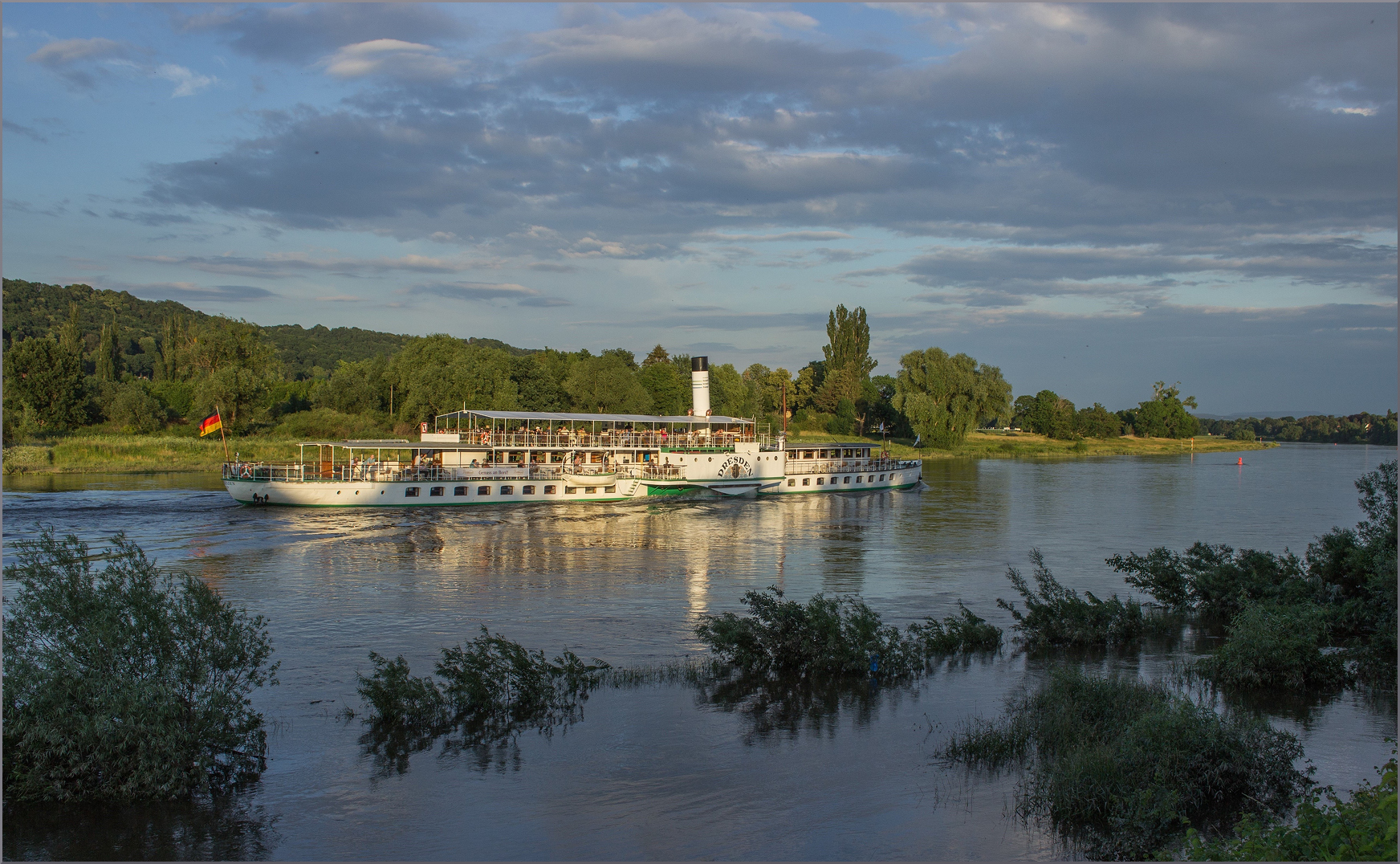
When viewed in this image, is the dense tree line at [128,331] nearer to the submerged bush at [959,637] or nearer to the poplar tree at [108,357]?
the poplar tree at [108,357]

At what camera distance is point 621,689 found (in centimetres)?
1819

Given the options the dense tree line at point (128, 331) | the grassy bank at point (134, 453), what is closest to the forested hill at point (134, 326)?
Result: the dense tree line at point (128, 331)

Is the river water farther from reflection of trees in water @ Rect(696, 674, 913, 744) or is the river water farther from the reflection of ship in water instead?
the reflection of ship in water

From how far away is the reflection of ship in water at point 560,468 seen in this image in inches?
2026

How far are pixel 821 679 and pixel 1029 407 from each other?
13132 cm

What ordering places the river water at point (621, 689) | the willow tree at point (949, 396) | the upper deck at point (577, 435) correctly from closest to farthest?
the river water at point (621, 689) < the upper deck at point (577, 435) < the willow tree at point (949, 396)

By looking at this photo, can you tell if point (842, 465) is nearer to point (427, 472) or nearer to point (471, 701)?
point (427, 472)

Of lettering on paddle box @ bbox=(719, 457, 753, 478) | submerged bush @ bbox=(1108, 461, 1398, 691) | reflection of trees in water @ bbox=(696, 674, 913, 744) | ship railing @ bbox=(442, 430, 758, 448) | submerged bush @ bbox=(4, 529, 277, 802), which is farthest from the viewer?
lettering on paddle box @ bbox=(719, 457, 753, 478)

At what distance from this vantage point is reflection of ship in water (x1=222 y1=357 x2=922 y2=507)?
51469mm

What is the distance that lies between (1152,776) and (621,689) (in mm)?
9669

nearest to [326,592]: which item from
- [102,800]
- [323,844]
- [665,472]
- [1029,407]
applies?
[102,800]

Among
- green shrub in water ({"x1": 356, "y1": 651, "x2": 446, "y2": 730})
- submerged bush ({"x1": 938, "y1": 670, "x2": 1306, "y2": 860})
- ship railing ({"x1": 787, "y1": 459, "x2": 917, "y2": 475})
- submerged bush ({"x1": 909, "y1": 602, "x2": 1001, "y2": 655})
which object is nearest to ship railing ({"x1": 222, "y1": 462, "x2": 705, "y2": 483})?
ship railing ({"x1": 787, "y1": 459, "x2": 917, "y2": 475})

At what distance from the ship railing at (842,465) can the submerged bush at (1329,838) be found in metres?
57.5

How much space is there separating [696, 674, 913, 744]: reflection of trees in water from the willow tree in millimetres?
90068
